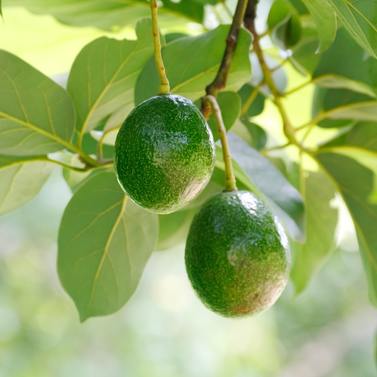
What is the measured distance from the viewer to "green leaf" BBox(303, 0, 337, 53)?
3.48ft

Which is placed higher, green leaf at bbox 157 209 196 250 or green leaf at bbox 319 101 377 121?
green leaf at bbox 319 101 377 121

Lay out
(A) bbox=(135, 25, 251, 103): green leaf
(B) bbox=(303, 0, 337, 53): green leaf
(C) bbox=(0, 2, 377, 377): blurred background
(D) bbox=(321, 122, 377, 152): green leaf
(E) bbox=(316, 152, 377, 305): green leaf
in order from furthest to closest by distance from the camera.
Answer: (C) bbox=(0, 2, 377, 377): blurred background
(D) bbox=(321, 122, 377, 152): green leaf
(E) bbox=(316, 152, 377, 305): green leaf
(A) bbox=(135, 25, 251, 103): green leaf
(B) bbox=(303, 0, 337, 53): green leaf

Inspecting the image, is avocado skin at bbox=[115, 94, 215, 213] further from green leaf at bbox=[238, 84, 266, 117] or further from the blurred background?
the blurred background

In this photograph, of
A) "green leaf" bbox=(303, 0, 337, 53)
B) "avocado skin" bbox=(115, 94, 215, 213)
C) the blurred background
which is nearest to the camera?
"avocado skin" bbox=(115, 94, 215, 213)

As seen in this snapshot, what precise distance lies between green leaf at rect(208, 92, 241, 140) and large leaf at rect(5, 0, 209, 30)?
0.40 metres

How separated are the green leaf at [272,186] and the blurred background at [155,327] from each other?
3.73m

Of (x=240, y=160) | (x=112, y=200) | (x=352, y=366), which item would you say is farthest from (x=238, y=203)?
(x=352, y=366)

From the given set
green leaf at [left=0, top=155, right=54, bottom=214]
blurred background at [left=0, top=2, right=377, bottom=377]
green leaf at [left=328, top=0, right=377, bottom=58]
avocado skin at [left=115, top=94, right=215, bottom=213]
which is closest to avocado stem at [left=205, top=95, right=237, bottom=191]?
avocado skin at [left=115, top=94, right=215, bottom=213]

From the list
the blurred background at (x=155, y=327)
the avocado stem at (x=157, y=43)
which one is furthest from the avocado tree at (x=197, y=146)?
the blurred background at (x=155, y=327)

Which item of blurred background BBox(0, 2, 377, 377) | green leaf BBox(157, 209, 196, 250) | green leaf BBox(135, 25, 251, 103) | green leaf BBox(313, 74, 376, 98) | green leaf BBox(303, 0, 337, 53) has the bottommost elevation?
blurred background BBox(0, 2, 377, 377)

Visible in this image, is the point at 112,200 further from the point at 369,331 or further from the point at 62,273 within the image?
the point at 369,331

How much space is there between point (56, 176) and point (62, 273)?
3.85 meters

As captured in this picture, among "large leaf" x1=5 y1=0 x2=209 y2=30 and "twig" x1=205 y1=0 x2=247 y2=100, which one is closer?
"twig" x1=205 y1=0 x2=247 y2=100

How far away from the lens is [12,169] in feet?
4.17
